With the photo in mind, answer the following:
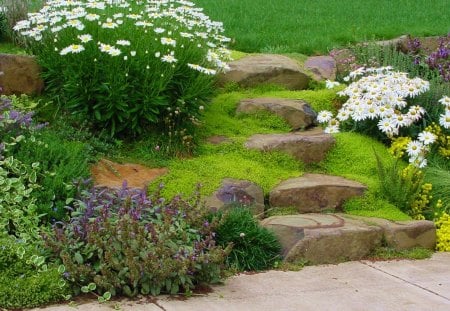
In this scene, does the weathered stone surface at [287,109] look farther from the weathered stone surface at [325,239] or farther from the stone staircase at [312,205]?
the weathered stone surface at [325,239]

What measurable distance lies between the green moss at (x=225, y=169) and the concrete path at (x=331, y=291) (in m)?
1.16

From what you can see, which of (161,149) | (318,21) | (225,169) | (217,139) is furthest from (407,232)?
(318,21)

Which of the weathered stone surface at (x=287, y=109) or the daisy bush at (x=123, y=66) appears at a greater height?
the daisy bush at (x=123, y=66)

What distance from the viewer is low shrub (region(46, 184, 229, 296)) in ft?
15.5

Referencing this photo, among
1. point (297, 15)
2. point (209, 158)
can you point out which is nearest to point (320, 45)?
point (297, 15)

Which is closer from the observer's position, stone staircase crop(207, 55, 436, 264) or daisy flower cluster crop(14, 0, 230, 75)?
stone staircase crop(207, 55, 436, 264)

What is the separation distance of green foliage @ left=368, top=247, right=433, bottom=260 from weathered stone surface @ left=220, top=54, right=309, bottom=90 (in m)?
3.18

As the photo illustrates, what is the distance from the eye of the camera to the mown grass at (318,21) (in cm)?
1080

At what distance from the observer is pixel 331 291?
5156mm

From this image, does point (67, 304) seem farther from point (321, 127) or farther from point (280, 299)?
point (321, 127)

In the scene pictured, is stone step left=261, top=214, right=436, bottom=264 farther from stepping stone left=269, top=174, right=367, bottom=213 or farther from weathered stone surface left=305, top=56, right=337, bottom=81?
weathered stone surface left=305, top=56, right=337, bottom=81

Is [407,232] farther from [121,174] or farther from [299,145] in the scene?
[121,174]

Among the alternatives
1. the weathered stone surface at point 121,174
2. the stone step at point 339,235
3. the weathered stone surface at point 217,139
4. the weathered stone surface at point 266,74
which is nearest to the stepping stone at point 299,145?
the weathered stone surface at point 217,139

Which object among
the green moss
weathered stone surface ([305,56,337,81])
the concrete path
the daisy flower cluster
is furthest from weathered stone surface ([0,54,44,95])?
weathered stone surface ([305,56,337,81])
